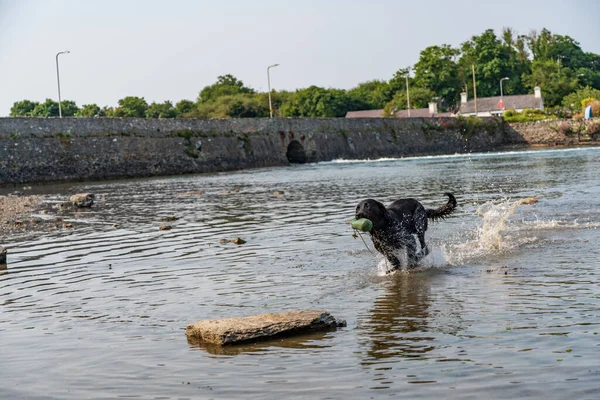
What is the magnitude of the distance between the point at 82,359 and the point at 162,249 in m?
8.00

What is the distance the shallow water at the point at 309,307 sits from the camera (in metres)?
6.60

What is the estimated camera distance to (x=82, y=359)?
7715mm

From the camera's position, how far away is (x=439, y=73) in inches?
4963

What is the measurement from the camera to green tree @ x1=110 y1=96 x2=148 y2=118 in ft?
411

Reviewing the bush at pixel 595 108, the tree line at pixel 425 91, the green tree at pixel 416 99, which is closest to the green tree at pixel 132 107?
the tree line at pixel 425 91

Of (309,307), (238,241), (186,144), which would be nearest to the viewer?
(309,307)

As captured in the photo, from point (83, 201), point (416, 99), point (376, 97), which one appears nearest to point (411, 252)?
point (83, 201)

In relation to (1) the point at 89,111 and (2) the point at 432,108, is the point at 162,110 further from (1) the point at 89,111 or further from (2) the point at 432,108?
(2) the point at 432,108

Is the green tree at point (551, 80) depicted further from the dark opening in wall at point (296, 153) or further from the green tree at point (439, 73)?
the dark opening in wall at point (296, 153)

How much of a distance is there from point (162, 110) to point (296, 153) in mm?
66686

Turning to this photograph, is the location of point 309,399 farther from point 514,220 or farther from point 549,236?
point 514,220

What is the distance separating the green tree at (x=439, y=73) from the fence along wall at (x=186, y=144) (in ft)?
165

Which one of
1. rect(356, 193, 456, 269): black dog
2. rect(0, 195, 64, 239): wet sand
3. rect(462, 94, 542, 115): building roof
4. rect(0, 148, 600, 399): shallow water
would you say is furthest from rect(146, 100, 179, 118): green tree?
rect(356, 193, 456, 269): black dog

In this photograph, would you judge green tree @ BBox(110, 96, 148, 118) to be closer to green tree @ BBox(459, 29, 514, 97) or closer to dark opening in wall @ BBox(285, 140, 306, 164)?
green tree @ BBox(459, 29, 514, 97)
